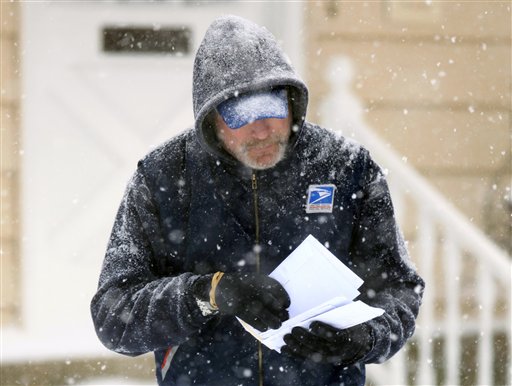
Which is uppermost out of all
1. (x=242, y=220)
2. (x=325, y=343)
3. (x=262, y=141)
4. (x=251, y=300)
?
(x=262, y=141)

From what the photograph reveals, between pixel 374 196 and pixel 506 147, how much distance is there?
294 cm

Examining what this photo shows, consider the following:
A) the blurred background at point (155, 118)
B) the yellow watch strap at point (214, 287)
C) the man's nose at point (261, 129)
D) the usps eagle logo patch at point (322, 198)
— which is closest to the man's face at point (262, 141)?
the man's nose at point (261, 129)

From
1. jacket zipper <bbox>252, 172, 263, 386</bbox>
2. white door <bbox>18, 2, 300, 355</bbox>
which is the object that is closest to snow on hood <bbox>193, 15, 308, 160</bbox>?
jacket zipper <bbox>252, 172, 263, 386</bbox>

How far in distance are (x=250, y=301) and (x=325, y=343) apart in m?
0.20

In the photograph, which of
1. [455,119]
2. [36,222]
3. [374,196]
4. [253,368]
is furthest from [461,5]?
[253,368]

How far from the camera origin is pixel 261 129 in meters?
1.93

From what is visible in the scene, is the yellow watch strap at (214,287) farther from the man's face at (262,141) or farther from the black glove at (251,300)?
the man's face at (262,141)

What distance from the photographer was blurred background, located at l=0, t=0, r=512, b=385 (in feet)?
14.2

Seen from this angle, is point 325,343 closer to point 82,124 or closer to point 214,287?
point 214,287

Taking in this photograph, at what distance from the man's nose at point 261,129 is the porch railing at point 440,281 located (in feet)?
6.23

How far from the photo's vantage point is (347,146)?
2.07 m

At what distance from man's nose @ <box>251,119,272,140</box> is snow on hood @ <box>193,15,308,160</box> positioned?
8 cm

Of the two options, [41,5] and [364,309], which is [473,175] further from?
[364,309]

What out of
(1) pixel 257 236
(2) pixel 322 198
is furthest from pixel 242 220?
(2) pixel 322 198
